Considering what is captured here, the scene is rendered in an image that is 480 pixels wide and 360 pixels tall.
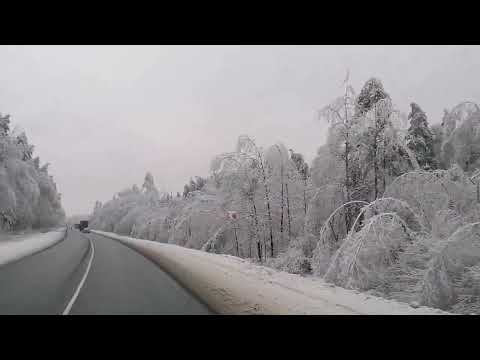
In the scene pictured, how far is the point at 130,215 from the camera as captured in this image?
6344 centimetres

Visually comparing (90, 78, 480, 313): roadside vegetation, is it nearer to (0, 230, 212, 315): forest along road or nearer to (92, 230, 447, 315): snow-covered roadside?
(92, 230, 447, 315): snow-covered roadside

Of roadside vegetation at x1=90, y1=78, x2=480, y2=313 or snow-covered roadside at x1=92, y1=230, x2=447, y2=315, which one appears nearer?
Result: snow-covered roadside at x1=92, y1=230, x2=447, y2=315

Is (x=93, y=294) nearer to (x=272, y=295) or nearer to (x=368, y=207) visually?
(x=272, y=295)

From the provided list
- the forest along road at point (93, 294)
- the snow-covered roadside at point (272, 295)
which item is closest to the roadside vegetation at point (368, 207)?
the snow-covered roadside at point (272, 295)

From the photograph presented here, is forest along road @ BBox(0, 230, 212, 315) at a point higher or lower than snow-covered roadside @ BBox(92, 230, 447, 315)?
lower

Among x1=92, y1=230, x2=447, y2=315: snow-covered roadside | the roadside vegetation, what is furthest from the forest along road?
the roadside vegetation

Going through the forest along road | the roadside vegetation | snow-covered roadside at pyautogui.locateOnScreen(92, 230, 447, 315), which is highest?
the roadside vegetation

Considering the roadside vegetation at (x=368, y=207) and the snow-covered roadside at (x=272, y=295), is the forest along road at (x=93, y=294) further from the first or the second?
the roadside vegetation at (x=368, y=207)
